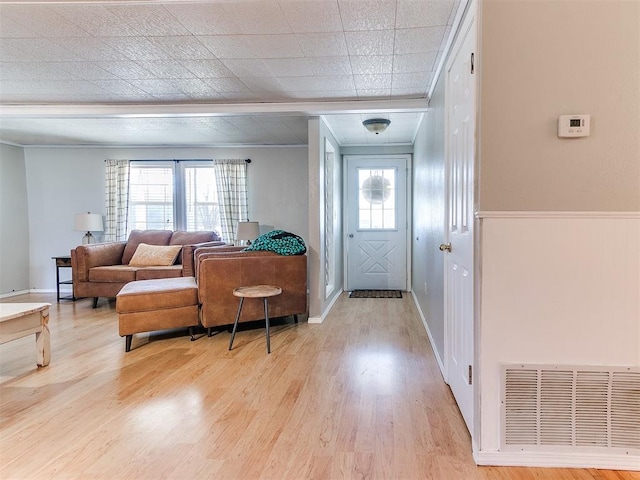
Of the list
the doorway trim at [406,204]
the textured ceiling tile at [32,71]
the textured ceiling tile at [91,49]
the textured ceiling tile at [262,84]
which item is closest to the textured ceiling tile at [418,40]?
the textured ceiling tile at [262,84]

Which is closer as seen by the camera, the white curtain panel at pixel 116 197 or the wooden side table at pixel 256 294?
the wooden side table at pixel 256 294

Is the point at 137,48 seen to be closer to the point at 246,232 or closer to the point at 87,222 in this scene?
the point at 246,232

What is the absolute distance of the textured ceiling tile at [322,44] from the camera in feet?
8.12

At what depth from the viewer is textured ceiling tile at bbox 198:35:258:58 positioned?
2.53m

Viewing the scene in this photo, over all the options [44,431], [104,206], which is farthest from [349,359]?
[104,206]

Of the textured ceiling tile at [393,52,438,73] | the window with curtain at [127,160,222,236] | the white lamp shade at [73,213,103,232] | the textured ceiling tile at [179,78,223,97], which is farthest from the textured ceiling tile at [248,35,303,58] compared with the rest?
the white lamp shade at [73,213,103,232]

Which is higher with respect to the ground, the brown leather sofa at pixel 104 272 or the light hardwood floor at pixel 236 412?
the brown leather sofa at pixel 104 272

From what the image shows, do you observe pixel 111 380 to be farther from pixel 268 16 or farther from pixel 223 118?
pixel 223 118

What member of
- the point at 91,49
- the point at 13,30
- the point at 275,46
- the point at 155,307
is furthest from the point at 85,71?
the point at 155,307

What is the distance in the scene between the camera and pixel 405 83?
3332mm

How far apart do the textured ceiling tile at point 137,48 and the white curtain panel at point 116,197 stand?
11.7 feet

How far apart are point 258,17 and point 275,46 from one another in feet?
1.27

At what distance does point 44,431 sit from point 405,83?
3.41 metres

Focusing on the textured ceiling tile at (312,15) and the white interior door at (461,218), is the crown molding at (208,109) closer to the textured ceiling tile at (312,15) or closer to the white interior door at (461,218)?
the white interior door at (461,218)
